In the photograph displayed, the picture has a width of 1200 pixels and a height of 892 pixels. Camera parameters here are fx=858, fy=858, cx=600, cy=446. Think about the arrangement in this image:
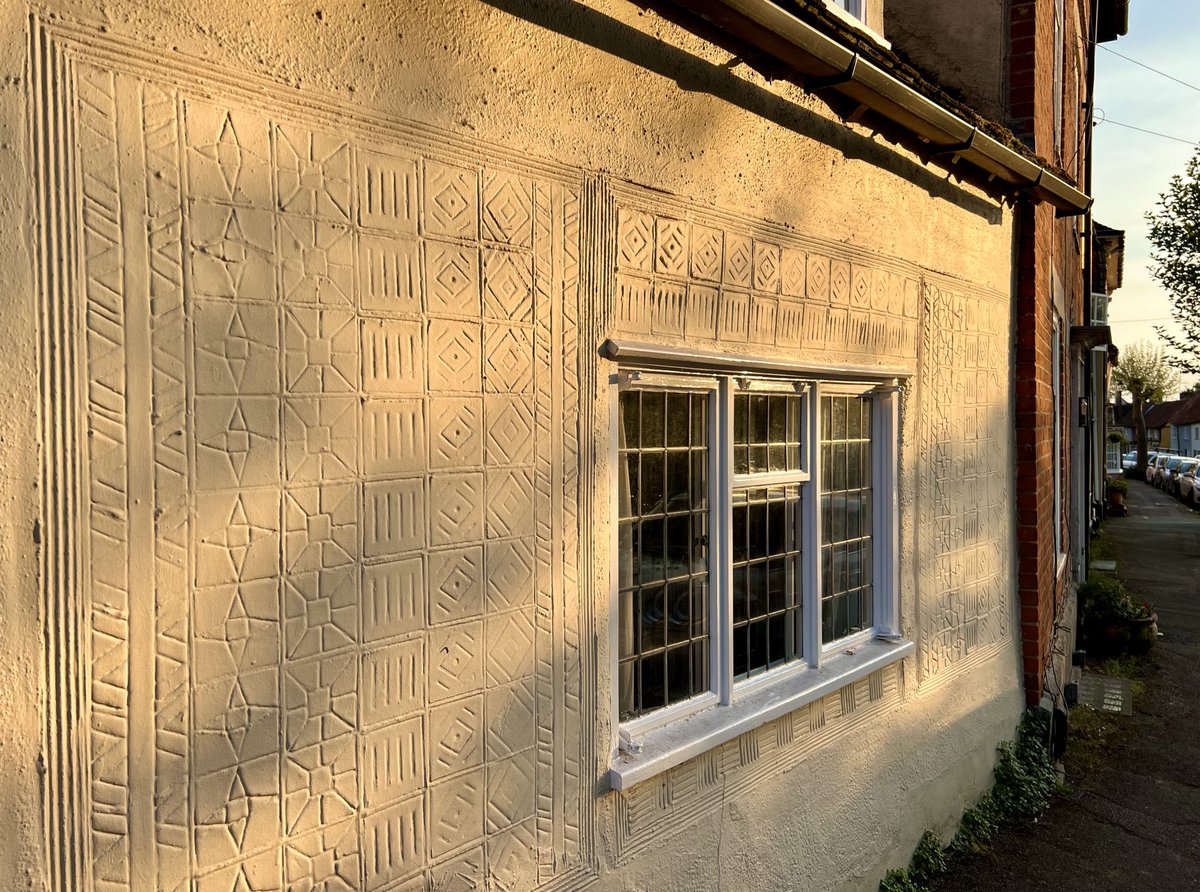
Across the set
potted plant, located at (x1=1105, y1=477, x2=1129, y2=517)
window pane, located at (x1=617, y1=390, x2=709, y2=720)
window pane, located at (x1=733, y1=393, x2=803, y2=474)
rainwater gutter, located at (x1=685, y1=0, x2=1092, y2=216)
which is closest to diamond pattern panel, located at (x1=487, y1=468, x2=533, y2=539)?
window pane, located at (x1=617, y1=390, x2=709, y2=720)

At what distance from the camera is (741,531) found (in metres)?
3.82

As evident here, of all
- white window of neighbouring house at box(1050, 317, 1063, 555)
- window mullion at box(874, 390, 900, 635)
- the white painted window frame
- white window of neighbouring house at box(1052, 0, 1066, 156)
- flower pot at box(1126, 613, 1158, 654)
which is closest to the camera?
the white painted window frame

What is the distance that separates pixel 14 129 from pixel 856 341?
362 centimetres

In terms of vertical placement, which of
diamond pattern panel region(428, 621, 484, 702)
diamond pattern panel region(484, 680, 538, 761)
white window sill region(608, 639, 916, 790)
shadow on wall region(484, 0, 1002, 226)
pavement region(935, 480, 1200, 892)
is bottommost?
pavement region(935, 480, 1200, 892)

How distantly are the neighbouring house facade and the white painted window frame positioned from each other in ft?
0.06

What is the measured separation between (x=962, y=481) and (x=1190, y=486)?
3169 cm

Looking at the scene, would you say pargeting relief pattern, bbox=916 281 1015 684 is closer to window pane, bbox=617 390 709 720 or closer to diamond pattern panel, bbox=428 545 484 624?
window pane, bbox=617 390 709 720

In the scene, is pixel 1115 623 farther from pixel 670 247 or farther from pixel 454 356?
pixel 454 356

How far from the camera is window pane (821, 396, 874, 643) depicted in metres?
4.39

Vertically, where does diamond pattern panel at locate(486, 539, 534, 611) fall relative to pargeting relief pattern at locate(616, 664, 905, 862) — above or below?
above

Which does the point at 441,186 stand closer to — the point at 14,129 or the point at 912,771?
the point at 14,129

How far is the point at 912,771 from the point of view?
4887 millimetres

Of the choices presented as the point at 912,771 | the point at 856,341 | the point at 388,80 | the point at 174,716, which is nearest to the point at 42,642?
the point at 174,716

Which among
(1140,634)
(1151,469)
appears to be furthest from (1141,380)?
(1140,634)
